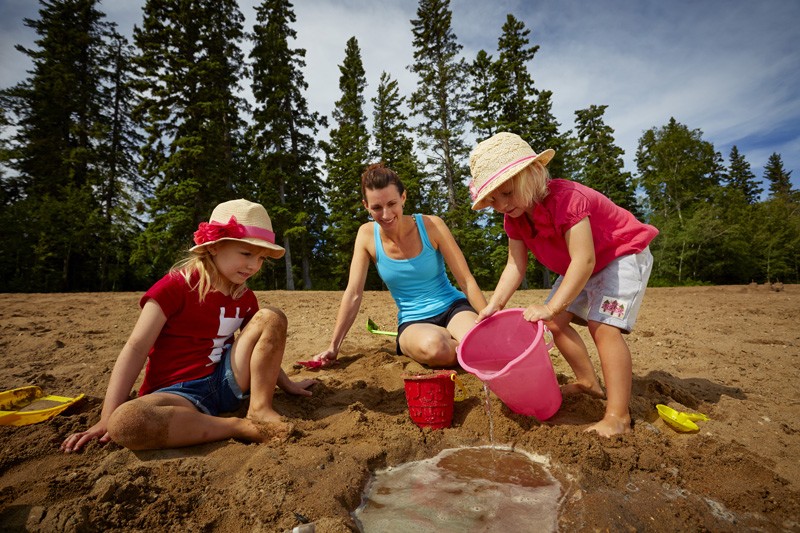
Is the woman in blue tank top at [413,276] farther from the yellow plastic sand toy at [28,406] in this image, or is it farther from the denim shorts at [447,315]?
the yellow plastic sand toy at [28,406]

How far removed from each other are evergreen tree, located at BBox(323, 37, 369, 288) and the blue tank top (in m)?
14.1

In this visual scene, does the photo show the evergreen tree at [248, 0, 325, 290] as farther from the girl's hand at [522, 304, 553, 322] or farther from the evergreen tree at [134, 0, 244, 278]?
the girl's hand at [522, 304, 553, 322]

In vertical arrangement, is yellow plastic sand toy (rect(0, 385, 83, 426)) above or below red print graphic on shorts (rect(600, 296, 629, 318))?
below

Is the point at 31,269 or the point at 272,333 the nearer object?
the point at 272,333

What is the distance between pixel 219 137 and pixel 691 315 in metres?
15.8

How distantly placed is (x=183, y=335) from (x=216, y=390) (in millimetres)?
354

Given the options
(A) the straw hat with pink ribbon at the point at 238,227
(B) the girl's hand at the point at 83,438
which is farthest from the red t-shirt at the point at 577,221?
(B) the girl's hand at the point at 83,438

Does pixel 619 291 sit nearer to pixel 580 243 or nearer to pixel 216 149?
pixel 580 243

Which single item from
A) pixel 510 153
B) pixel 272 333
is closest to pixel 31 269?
pixel 272 333

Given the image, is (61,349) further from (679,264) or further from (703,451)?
(679,264)

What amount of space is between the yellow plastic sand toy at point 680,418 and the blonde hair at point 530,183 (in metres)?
1.35

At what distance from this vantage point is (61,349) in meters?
3.85

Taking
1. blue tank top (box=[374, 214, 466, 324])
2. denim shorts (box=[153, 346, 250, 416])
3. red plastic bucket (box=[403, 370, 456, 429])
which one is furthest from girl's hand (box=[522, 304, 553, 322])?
denim shorts (box=[153, 346, 250, 416])

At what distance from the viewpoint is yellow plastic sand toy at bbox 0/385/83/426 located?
2018 mm
